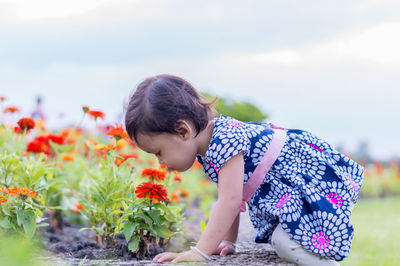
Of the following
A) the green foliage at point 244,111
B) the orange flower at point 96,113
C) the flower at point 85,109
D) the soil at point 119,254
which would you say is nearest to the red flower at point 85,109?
the flower at point 85,109

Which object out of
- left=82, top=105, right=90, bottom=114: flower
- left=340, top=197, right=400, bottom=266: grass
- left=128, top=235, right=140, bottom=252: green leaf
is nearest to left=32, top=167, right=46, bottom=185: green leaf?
left=82, top=105, right=90, bottom=114: flower

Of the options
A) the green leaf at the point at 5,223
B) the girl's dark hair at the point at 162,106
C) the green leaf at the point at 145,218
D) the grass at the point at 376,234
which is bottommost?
the grass at the point at 376,234

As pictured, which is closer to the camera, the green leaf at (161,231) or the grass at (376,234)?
the green leaf at (161,231)

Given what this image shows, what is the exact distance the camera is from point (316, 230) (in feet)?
7.06

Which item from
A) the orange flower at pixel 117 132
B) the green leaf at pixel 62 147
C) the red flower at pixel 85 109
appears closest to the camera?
the orange flower at pixel 117 132

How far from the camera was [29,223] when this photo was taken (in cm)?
225

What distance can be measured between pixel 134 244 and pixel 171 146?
0.53m

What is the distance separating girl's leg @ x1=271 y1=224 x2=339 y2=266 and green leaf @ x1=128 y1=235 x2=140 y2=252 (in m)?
0.65

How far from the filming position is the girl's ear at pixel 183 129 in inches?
77.9

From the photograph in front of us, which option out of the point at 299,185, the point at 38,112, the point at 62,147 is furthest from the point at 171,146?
the point at 38,112

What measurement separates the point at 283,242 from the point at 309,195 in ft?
0.81

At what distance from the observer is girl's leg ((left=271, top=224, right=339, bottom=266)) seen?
2.12 meters

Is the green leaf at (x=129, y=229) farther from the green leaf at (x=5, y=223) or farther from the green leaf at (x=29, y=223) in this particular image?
the green leaf at (x=5, y=223)

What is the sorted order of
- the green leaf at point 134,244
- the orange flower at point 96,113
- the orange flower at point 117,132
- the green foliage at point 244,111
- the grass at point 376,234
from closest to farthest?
1. the green leaf at point 134,244
2. the orange flower at point 117,132
3. the orange flower at point 96,113
4. the grass at point 376,234
5. the green foliage at point 244,111
